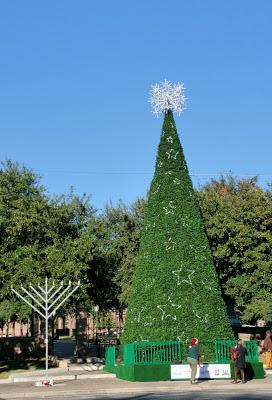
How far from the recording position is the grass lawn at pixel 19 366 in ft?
109

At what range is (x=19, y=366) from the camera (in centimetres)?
3556

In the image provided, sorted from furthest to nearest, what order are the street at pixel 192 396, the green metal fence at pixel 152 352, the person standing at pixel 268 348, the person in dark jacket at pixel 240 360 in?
1. the person standing at pixel 268 348
2. the green metal fence at pixel 152 352
3. the person in dark jacket at pixel 240 360
4. the street at pixel 192 396

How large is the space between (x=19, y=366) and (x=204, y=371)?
1551cm

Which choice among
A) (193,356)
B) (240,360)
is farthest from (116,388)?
(240,360)

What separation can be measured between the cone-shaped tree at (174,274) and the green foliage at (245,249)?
12.7 m

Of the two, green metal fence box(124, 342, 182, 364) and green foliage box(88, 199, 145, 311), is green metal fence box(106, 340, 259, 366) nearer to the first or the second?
green metal fence box(124, 342, 182, 364)

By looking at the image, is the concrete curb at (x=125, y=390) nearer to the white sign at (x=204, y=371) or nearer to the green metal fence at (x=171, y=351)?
the white sign at (x=204, y=371)

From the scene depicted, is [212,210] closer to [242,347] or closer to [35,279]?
[35,279]

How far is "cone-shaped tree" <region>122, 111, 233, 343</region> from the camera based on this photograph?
960 inches

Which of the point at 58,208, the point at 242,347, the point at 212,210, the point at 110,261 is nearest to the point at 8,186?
the point at 58,208

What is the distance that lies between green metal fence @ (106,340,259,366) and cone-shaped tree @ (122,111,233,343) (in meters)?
0.43

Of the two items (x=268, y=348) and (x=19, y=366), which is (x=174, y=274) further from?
(x=19, y=366)

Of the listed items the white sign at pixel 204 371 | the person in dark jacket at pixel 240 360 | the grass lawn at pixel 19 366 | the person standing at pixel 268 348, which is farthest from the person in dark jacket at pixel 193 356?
the grass lawn at pixel 19 366

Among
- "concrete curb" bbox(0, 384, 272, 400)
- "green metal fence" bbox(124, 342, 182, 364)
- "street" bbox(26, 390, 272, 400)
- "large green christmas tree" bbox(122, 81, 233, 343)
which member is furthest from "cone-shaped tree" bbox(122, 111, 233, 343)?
"street" bbox(26, 390, 272, 400)
